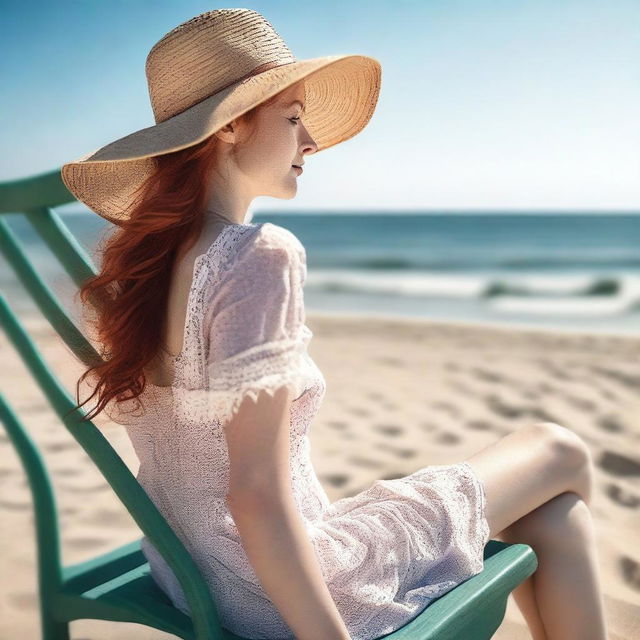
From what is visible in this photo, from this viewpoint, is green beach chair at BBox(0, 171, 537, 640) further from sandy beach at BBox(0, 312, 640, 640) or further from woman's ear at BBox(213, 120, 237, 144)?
woman's ear at BBox(213, 120, 237, 144)

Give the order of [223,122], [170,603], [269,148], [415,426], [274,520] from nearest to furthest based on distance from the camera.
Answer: [274,520] < [223,122] < [269,148] < [170,603] < [415,426]

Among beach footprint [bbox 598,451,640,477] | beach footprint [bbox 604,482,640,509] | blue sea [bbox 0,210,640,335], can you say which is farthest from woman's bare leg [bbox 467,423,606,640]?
beach footprint [bbox 598,451,640,477]

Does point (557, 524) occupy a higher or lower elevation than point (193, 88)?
lower

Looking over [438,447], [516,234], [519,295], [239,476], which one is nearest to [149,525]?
[239,476]

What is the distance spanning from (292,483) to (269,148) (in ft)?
1.77

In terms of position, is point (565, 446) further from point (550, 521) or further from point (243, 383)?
point (243, 383)

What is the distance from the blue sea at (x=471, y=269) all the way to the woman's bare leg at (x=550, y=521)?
868 millimetres

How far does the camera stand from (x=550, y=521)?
1.46 m

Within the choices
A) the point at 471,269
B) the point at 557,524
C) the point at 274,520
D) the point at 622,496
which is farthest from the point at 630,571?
the point at 471,269

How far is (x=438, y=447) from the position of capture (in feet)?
11.3

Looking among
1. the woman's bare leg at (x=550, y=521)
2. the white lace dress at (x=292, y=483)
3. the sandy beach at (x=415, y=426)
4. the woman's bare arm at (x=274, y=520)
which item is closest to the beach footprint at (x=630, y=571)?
the sandy beach at (x=415, y=426)

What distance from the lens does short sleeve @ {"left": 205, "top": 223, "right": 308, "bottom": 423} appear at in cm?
102

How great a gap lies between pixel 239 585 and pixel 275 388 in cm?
38

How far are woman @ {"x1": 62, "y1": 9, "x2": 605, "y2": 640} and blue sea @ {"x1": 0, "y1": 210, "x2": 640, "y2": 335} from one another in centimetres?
26
